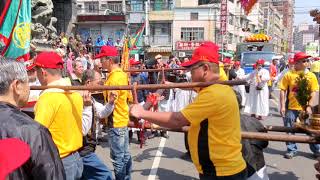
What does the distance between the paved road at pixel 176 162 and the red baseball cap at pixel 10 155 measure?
5.00 metres

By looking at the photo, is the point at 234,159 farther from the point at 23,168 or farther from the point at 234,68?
the point at 234,68

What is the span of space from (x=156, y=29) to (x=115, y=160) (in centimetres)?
4053

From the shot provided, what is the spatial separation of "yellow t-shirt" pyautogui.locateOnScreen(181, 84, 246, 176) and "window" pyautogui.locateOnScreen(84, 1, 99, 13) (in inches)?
1749

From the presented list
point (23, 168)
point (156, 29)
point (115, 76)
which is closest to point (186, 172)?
point (115, 76)

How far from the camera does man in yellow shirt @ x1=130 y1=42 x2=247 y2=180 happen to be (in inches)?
123

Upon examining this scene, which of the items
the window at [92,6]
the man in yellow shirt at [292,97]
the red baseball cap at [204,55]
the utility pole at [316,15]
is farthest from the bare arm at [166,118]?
the window at [92,6]

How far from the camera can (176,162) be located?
701cm

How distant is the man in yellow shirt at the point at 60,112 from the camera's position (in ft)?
11.0

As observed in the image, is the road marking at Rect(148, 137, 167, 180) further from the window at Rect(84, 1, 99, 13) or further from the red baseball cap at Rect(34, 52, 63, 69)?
the window at Rect(84, 1, 99, 13)

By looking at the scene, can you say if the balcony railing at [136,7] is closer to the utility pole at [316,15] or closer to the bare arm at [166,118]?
the utility pole at [316,15]

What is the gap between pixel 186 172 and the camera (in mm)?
6414

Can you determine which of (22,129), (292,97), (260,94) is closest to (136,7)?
(260,94)

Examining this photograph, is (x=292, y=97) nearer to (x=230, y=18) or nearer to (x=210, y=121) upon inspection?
(x=210, y=121)

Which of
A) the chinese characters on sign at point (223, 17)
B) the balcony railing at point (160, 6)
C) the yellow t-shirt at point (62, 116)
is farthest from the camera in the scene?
the chinese characters on sign at point (223, 17)
